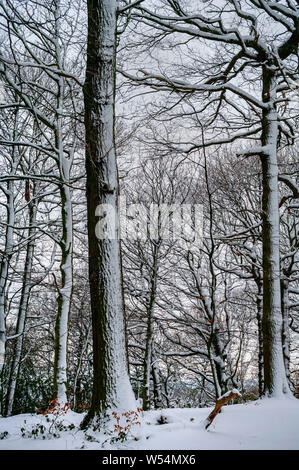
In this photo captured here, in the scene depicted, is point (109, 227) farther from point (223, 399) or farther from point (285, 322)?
point (285, 322)

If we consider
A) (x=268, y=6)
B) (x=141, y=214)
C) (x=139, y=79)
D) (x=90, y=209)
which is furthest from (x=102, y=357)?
(x=141, y=214)

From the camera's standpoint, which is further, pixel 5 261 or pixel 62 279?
pixel 5 261

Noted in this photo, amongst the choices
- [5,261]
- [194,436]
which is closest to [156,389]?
[5,261]

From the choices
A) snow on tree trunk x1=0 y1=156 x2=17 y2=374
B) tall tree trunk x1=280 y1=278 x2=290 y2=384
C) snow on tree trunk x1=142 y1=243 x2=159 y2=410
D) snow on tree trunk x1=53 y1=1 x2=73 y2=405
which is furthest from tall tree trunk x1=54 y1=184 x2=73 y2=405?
tall tree trunk x1=280 y1=278 x2=290 y2=384

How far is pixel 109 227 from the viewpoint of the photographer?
3807mm

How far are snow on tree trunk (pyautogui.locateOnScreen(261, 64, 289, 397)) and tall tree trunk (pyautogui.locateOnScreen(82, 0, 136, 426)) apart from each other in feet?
9.58

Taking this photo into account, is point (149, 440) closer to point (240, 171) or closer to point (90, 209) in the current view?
point (90, 209)

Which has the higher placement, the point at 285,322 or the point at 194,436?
the point at 285,322

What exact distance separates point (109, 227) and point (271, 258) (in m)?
3.38

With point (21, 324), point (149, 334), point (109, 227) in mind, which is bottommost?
point (149, 334)

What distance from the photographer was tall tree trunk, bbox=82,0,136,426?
Result: 3.45 metres

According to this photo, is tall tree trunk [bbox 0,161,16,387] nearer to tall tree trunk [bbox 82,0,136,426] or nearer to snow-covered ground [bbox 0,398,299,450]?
snow-covered ground [bbox 0,398,299,450]

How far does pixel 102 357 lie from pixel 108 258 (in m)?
1.17

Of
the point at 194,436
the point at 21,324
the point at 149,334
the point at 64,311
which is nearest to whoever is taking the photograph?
the point at 194,436
